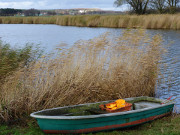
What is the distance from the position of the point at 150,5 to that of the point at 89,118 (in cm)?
3708

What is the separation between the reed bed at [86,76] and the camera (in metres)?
6.74

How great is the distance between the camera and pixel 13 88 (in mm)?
6750

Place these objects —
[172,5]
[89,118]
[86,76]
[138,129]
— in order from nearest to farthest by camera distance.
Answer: [89,118], [138,129], [86,76], [172,5]

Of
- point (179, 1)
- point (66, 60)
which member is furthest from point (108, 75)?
point (179, 1)

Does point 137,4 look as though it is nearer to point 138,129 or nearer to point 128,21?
point 128,21

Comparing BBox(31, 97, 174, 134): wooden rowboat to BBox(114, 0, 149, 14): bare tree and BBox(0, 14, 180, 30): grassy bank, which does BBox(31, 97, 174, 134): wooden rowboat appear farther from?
BBox(114, 0, 149, 14): bare tree

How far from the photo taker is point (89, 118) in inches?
221

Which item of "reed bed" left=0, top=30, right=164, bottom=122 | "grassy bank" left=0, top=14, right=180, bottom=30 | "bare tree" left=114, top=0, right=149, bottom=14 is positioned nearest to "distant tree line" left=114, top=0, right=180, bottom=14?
"bare tree" left=114, top=0, right=149, bottom=14

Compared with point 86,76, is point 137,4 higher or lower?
higher

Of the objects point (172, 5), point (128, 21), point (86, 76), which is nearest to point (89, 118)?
point (86, 76)

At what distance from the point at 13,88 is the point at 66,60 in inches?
69.8

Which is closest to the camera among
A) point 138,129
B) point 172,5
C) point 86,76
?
point 138,129

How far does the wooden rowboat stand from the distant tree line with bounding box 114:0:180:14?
32673mm

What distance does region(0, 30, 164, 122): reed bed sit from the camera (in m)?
6.74
